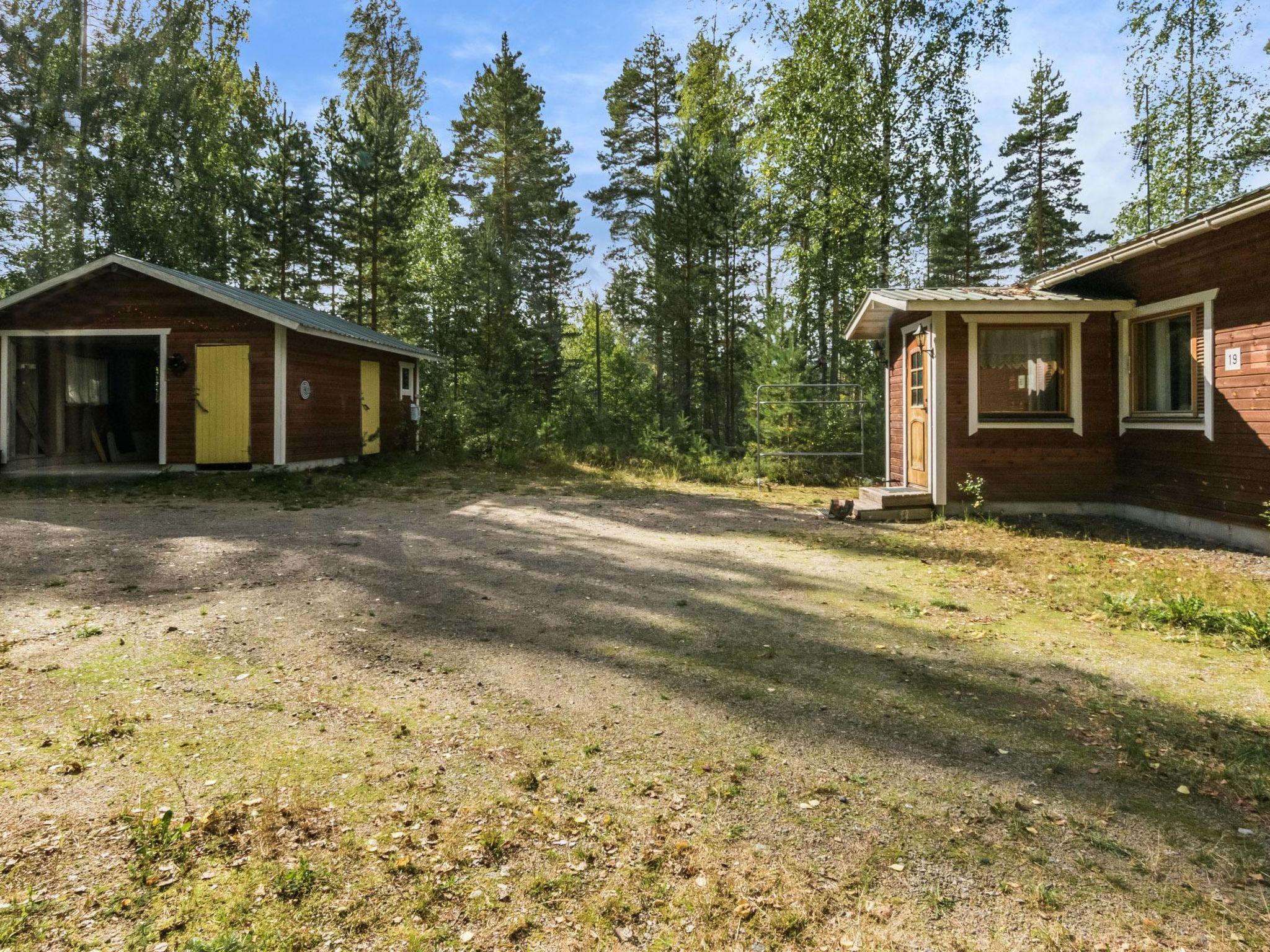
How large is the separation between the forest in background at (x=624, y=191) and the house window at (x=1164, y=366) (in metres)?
4.18

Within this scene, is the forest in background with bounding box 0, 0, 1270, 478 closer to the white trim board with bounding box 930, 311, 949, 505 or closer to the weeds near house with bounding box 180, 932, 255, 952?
the white trim board with bounding box 930, 311, 949, 505

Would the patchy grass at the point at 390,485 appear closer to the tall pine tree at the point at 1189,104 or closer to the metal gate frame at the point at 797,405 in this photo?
the metal gate frame at the point at 797,405

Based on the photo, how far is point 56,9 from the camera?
21.6 m

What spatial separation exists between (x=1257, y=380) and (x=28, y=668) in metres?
10.3

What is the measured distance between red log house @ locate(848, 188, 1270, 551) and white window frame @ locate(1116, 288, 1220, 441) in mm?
17

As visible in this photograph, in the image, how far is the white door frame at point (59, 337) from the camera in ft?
42.9

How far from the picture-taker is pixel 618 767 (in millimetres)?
2832

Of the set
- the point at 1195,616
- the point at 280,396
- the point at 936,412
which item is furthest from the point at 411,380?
the point at 1195,616

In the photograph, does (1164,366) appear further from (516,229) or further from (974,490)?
(516,229)

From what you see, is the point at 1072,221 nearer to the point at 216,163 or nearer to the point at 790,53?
the point at 790,53

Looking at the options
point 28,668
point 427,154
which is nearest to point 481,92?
point 427,154

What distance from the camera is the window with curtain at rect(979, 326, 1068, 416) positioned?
377 inches

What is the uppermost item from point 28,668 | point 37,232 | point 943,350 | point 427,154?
point 427,154

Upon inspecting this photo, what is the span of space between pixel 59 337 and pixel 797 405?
46.4 feet
